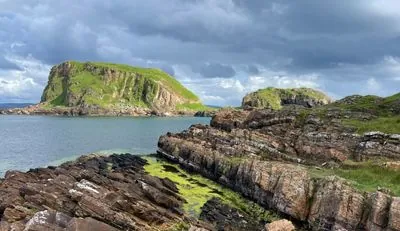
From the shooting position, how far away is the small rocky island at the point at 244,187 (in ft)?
110

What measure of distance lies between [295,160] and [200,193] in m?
13.6

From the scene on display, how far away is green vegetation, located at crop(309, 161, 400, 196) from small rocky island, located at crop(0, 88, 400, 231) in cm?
12

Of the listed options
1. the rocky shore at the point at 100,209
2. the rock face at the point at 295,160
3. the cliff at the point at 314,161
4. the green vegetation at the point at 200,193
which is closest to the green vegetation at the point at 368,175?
the cliff at the point at 314,161

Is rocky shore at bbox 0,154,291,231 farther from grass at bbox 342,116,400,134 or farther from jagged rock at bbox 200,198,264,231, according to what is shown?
grass at bbox 342,116,400,134

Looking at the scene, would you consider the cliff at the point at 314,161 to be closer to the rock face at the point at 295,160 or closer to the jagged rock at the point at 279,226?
the rock face at the point at 295,160

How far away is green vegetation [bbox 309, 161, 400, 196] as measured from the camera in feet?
123

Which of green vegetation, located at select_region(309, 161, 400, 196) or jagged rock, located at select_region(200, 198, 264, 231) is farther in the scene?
jagged rock, located at select_region(200, 198, 264, 231)

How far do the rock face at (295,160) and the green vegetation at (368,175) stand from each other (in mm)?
1927

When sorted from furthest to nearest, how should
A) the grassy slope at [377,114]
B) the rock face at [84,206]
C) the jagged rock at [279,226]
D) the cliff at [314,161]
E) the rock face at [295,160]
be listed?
the grassy slope at [377,114]
the cliff at [314,161]
the rock face at [295,160]
the jagged rock at [279,226]
the rock face at [84,206]

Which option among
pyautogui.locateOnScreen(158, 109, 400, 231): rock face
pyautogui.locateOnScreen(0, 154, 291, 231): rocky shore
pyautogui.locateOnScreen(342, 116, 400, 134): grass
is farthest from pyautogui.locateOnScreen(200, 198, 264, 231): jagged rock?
pyautogui.locateOnScreen(342, 116, 400, 134): grass

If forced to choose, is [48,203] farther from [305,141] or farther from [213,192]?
[305,141]

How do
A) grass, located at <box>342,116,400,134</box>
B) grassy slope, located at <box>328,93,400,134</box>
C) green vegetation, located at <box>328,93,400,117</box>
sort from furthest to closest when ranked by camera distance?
green vegetation, located at <box>328,93,400,117</box>, grassy slope, located at <box>328,93,400,134</box>, grass, located at <box>342,116,400,134</box>

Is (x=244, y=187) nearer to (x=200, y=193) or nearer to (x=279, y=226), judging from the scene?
(x=200, y=193)

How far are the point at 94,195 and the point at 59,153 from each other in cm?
6676
